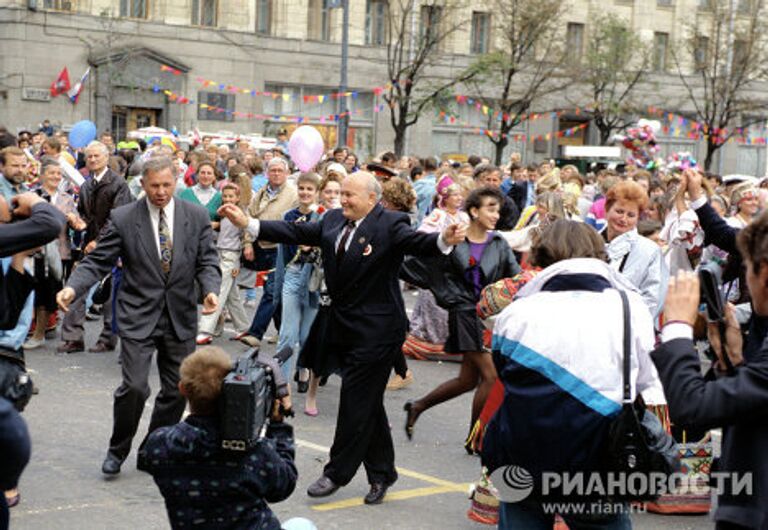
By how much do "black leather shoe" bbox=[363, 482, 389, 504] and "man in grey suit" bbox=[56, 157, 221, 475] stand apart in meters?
1.33

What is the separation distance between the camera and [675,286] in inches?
145

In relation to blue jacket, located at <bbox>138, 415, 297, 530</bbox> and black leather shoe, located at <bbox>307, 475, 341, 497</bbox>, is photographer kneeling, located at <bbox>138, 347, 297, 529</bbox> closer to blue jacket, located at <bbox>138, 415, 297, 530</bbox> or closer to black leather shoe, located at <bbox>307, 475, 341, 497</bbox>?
blue jacket, located at <bbox>138, 415, 297, 530</bbox>

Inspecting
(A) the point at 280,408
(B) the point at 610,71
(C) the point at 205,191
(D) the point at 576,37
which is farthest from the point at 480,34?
(A) the point at 280,408

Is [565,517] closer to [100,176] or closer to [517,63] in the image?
[100,176]

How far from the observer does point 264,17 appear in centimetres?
4212

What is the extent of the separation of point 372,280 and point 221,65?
34.4 meters

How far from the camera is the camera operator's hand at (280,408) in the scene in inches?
181

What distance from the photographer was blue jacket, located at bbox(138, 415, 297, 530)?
4371mm

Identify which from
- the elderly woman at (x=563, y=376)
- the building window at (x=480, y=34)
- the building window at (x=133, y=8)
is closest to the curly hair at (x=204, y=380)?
the elderly woman at (x=563, y=376)

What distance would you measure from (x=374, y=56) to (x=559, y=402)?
132ft

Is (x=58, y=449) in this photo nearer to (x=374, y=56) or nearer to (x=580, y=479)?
(x=580, y=479)

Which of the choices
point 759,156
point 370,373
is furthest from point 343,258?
point 759,156

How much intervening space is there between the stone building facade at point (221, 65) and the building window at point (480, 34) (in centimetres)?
5

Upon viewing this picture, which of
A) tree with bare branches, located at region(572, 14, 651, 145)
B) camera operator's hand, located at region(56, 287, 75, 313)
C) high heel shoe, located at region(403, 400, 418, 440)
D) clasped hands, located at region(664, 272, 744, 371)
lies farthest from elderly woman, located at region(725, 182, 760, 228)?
tree with bare branches, located at region(572, 14, 651, 145)
